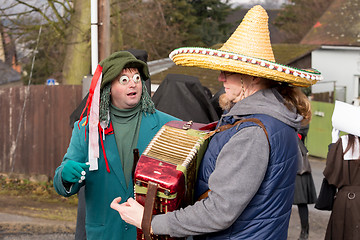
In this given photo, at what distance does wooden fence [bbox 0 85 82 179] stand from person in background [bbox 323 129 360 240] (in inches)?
260

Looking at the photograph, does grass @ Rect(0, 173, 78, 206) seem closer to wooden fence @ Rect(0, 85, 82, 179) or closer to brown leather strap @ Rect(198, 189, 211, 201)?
wooden fence @ Rect(0, 85, 82, 179)

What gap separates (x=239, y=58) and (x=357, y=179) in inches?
105

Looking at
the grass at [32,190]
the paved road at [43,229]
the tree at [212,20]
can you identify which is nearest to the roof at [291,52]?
the tree at [212,20]

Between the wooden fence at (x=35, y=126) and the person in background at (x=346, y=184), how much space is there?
21.6 ft

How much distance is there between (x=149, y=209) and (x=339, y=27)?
20.7m

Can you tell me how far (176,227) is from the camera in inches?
92.9

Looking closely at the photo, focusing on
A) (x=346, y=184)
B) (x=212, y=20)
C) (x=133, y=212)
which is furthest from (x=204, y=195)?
(x=212, y=20)

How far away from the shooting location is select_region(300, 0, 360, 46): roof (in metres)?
20.7

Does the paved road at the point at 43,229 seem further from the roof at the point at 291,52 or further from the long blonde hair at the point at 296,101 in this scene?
the roof at the point at 291,52

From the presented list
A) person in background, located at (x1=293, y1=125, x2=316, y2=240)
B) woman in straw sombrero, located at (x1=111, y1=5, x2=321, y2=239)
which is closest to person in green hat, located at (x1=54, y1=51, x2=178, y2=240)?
woman in straw sombrero, located at (x1=111, y1=5, x2=321, y2=239)

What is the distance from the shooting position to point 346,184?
4.63 metres

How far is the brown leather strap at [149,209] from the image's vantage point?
2.42 metres

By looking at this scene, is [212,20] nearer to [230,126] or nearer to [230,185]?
[230,126]

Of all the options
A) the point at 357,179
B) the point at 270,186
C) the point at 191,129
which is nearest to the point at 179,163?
the point at 191,129
